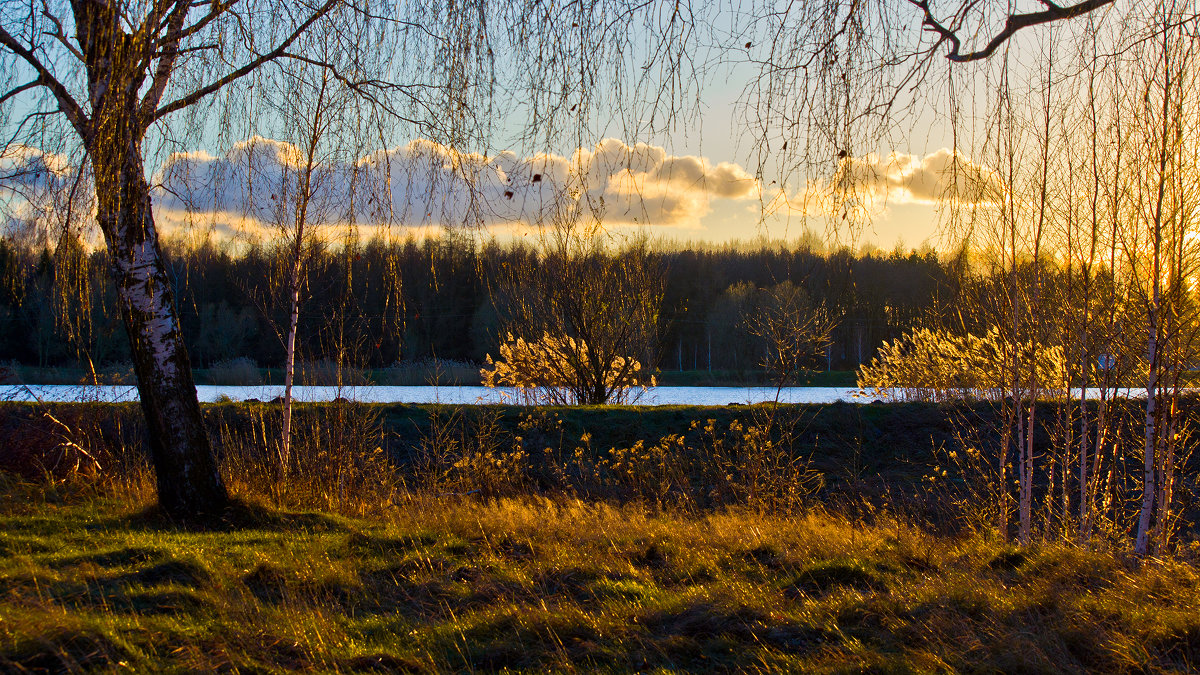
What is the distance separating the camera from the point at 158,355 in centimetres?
616

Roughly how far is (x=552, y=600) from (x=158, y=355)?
156 inches

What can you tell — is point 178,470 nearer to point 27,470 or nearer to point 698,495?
point 27,470

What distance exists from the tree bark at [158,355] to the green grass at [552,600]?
308 mm

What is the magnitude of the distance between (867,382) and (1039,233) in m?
12.1

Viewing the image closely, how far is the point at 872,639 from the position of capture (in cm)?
388

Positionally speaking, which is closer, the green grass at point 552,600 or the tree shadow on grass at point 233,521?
the green grass at point 552,600

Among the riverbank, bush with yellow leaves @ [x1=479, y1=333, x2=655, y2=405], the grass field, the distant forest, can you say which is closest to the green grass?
the grass field

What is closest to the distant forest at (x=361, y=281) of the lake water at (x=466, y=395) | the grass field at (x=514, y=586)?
the grass field at (x=514, y=586)

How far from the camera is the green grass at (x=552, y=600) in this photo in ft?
11.4

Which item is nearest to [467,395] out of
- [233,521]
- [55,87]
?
[233,521]

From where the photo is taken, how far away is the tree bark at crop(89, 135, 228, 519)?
232 inches

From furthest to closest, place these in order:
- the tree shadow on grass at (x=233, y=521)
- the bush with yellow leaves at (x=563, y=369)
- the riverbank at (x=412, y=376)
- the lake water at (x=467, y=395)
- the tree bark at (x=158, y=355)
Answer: the riverbank at (x=412, y=376)
the lake water at (x=467, y=395)
the bush with yellow leaves at (x=563, y=369)
the tree shadow on grass at (x=233, y=521)
the tree bark at (x=158, y=355)

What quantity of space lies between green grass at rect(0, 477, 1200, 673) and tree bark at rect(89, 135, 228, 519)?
1.01ft

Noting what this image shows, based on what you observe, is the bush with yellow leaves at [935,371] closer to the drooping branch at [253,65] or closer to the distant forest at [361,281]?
the distant forest at [361,281]
